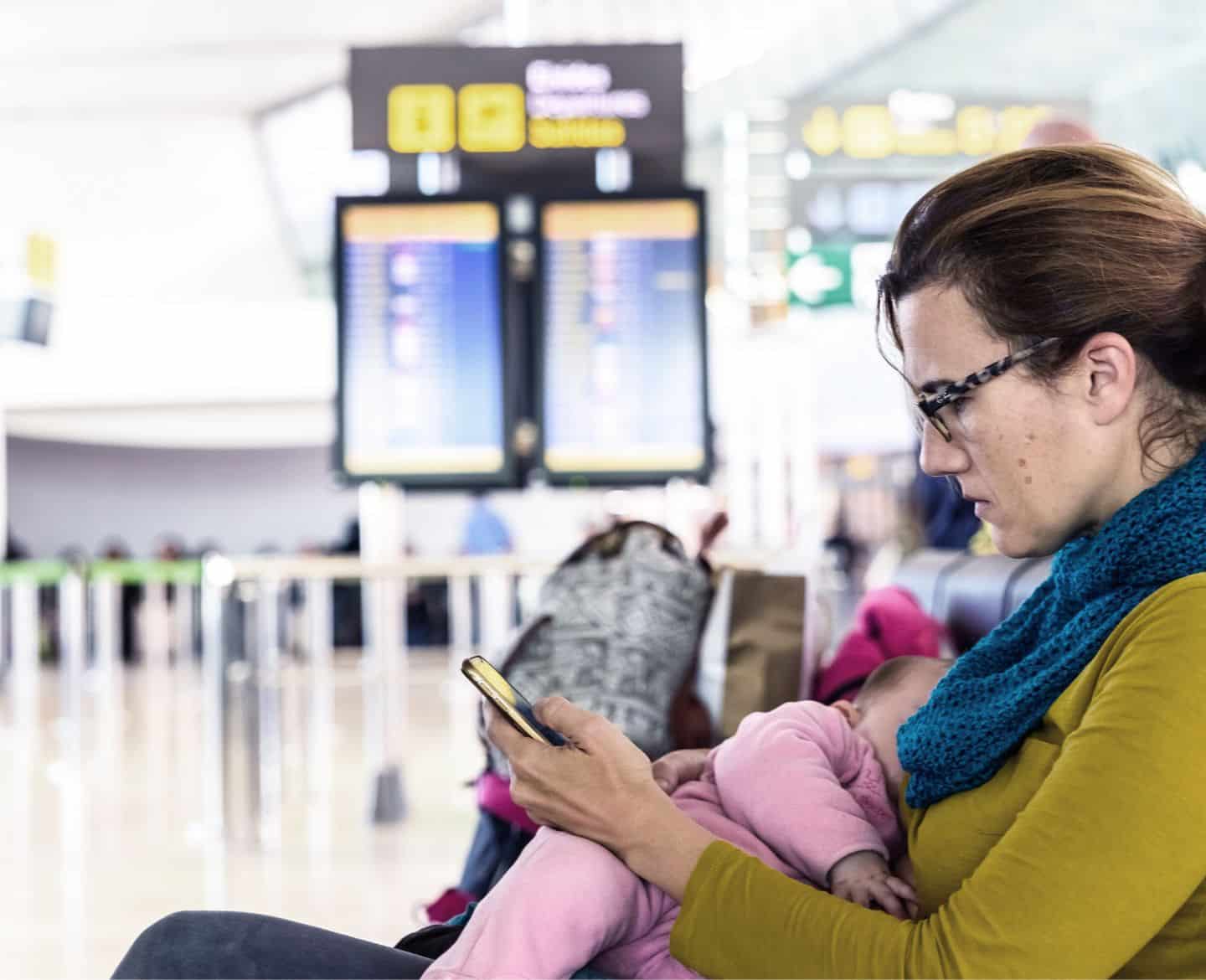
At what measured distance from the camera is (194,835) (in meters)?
4.75

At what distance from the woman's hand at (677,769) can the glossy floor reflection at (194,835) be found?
991 mm

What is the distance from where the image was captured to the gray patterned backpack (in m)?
2.45

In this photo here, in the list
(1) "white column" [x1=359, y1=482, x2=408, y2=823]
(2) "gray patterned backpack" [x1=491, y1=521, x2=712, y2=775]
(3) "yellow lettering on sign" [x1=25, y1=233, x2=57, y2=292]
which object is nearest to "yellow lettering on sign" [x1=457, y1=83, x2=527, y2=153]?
(1) "white column" [x1=359, y1=482, x2=408, y2=823]

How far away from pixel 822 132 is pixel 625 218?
11.5ft

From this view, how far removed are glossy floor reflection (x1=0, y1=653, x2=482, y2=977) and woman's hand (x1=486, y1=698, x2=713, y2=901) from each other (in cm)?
121

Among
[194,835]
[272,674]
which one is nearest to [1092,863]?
[194,835]

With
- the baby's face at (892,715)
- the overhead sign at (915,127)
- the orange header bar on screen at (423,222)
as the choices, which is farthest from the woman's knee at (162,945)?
the overhead sign at (915,127)

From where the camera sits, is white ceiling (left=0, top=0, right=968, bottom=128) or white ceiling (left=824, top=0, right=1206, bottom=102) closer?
white ceiling (left=824, top=0, right=1206, bottom=102)

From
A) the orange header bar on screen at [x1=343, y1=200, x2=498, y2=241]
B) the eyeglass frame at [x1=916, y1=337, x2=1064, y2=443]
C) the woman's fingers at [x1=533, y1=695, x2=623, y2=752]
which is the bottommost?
the woman's fingers at [x1=533, y1=695, x2=623, y2=752]

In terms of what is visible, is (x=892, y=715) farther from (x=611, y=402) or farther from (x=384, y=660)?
(x=384, y=660)

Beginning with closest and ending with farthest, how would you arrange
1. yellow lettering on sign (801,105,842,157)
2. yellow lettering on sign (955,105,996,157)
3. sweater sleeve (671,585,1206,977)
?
sweater sleeve (671,585,1206,977), yellow lettering on sign (955,105,996,157), yellow lettering on sign (801,105,842,157)

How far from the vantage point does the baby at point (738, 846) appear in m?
1.17

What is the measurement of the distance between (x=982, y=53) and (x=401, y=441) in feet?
21.1

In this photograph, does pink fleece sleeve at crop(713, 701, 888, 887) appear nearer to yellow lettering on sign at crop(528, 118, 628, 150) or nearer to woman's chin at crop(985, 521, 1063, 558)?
woman's chin at crop(985, 521, 1063, 558)
